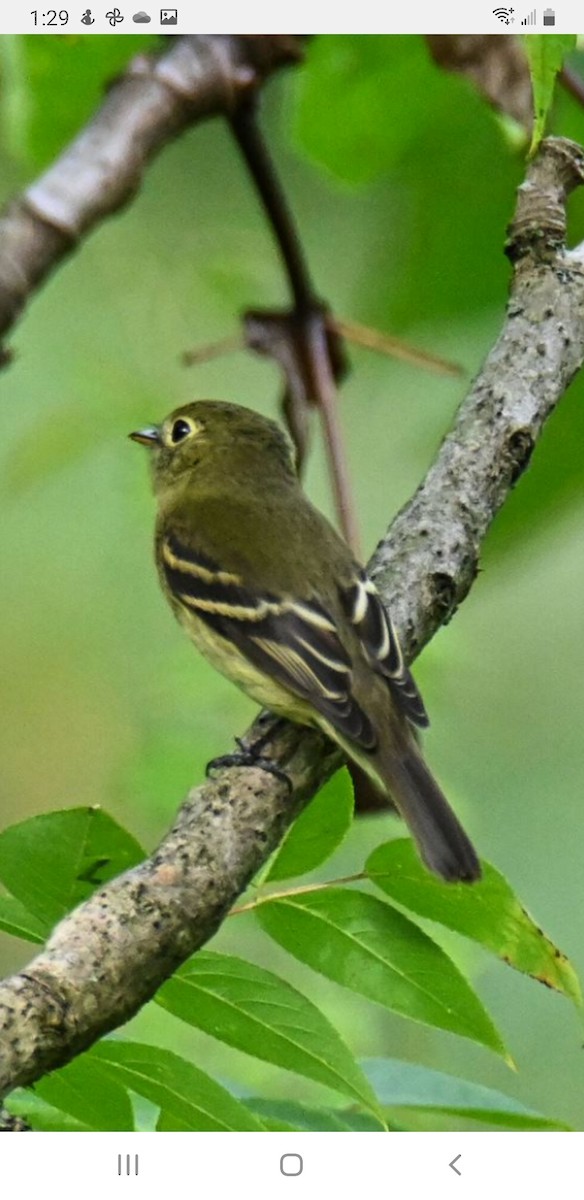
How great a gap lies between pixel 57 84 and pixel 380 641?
1.16 m

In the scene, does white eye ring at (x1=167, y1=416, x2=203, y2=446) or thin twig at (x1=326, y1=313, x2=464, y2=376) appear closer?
thin twig at (x1=326, y1=313, x2=464, y2=376)

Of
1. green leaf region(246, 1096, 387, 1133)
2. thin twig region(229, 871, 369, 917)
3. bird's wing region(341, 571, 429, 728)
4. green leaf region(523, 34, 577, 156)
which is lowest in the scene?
green leaf region(246, 1096, 387, 1133)

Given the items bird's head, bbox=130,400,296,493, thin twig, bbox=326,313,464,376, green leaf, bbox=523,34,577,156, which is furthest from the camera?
bird's head, bbox=130,400,296,493

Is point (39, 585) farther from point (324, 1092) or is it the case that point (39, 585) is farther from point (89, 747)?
point (324, 1092)

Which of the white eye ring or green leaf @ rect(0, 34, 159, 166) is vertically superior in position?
green leaf @ rect(0, 34, 159, 166)

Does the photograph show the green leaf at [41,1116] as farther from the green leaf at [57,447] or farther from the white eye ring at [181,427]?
the white eye ring at [181,427]

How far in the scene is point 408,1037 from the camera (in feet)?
7.49

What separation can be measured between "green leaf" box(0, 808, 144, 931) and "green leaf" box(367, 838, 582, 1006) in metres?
0.28

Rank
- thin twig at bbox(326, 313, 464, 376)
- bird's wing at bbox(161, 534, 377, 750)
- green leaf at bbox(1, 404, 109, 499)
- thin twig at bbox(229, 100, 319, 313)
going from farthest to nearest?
green leaf at bbox(1, 404, 109, 499)
thin twig at bbox(229, 100, 319, 313)
thin twig at bbox(326, 313, 464, 376)
bird's wing at bbox(161, 534, 377, 750)

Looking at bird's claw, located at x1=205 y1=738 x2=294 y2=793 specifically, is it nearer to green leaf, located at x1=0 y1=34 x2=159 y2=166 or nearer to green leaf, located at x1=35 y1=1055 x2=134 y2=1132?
green leaf, located at x1=35 y1=1055 x2=134 y2=1132

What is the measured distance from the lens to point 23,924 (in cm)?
136

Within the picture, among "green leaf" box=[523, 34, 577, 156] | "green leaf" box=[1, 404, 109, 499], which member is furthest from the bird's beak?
"green leaf" box=[523, 34, 577, 156]

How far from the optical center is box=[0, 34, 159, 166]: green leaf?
93.5 inches

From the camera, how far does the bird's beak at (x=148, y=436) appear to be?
9.47 ft
